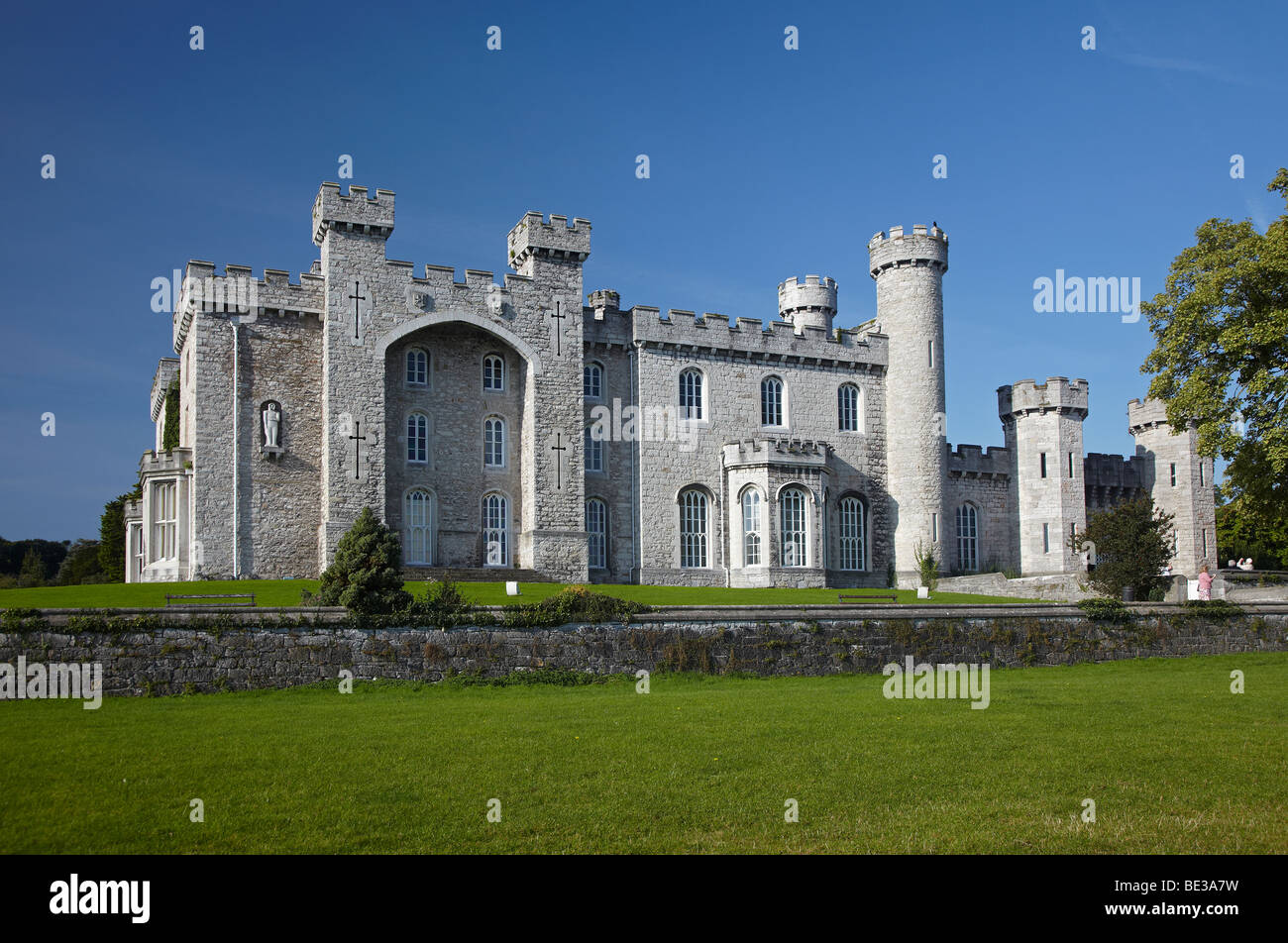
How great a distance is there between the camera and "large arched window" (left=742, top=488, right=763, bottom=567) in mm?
37125

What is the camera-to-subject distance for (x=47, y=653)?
1805cm

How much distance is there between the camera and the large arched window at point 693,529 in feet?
124

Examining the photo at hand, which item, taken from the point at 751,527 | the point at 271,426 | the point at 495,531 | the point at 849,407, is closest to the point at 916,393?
the point at 849,407

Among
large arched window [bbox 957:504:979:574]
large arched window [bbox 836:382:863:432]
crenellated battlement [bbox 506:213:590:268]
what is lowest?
large arched window [bbox 957:504:979:574]

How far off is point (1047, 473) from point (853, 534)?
8.94m

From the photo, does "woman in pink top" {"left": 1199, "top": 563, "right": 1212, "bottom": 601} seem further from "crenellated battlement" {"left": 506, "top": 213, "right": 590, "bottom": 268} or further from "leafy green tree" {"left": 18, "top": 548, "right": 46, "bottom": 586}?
"leafy green tree" {"left": 18, "top": 548, "right": 46, "bottom": 586}

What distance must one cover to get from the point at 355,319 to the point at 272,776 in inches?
958

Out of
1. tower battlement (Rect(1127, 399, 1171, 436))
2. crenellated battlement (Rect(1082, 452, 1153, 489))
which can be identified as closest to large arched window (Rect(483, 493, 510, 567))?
crenellated battlement (Rect(1082, 452, 1153, 489))

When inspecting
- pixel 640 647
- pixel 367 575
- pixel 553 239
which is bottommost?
pixel 640 647

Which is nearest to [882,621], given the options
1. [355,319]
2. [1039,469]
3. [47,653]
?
[47,653]

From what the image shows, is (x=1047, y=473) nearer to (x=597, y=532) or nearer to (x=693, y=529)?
(x=693, y=529)

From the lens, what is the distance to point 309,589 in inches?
Result: 957

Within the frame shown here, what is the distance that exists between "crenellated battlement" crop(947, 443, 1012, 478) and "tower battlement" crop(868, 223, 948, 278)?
7120 millimetres

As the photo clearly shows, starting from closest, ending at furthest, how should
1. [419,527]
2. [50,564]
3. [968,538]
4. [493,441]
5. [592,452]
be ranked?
[419,527]
[493,441]
[592,452]
[968,538]
[50,564]
